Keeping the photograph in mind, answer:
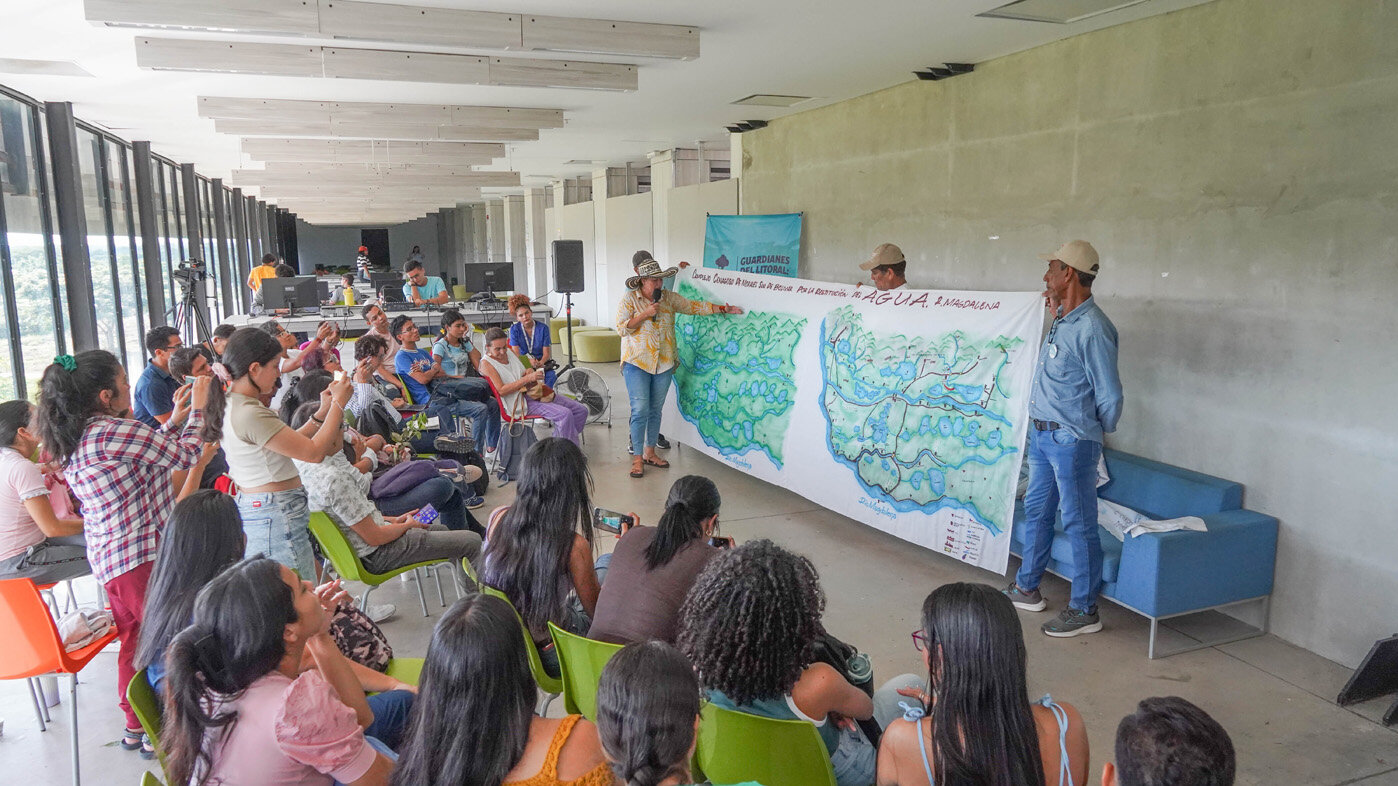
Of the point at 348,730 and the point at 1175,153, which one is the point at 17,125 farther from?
the point at 1175,153

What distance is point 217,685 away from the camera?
170 cm

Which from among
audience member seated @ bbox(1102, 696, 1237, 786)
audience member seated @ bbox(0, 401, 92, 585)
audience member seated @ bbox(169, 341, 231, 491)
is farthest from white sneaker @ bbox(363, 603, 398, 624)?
audience member seated @ bbox(1102, 696, 1237, 786)

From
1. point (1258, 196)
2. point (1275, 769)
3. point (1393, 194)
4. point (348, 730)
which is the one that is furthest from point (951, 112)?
point (348, 730)

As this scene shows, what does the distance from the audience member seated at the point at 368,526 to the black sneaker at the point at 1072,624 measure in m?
2.45

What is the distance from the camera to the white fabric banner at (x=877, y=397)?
4.11 metres

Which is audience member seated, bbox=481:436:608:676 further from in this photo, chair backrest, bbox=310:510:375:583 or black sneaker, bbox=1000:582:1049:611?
black sneaker, bbox=1000:582:1049:611

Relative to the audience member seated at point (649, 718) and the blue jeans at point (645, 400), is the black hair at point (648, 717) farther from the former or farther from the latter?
the blue jeans at point (645, 400)

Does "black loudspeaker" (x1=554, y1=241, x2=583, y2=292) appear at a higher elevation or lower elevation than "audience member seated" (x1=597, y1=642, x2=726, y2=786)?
higher

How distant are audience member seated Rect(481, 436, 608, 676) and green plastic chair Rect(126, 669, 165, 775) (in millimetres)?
899

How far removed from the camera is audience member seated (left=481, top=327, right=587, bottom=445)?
599cm

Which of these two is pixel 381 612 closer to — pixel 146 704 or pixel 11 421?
pixel 11 421

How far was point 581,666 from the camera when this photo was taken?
7.30 ft

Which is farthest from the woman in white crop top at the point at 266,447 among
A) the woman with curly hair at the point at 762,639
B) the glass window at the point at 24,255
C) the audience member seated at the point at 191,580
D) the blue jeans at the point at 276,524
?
the glass window at the point at 24,255

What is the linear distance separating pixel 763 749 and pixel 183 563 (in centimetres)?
156
